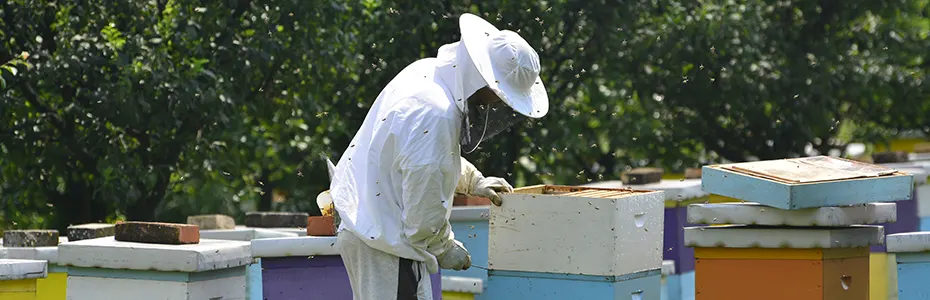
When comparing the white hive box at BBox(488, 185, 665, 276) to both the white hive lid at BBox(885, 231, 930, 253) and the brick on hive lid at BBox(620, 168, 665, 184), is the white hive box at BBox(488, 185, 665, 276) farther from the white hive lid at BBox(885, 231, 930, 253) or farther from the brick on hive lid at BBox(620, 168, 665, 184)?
the brick on hive lid at BBox(620, 168, 665, 184)

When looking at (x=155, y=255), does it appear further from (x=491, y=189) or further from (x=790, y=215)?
(x=790, y=215)

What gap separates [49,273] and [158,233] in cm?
82

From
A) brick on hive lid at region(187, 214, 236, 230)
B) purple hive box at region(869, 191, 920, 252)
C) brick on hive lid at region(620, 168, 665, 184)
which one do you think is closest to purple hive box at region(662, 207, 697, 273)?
brick on hive lid at region(620, 168, 665, 184)

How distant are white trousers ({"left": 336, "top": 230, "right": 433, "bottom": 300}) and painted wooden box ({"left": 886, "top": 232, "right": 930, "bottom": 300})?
1767mm

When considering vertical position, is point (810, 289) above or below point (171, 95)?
below

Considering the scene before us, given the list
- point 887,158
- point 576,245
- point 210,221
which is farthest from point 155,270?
point 887,158

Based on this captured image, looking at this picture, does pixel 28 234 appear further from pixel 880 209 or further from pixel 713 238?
pixel 880 209

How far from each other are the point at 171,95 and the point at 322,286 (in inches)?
146

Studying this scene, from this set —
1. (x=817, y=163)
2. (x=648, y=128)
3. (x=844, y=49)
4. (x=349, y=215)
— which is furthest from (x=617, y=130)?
(x=349, y=215)

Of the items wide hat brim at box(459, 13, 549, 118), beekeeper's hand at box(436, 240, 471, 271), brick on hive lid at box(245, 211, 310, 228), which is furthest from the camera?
brick on hive lid at box(245, 211, 310, 228)

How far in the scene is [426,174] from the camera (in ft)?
12.9

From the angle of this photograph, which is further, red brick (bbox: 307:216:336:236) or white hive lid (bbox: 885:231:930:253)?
red brick (bbox: 307:216:336:236)

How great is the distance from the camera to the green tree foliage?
7988 mm

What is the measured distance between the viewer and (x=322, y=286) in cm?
464
